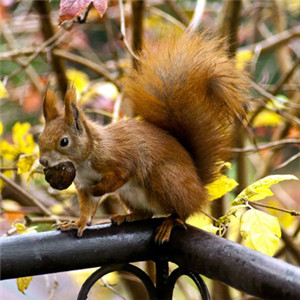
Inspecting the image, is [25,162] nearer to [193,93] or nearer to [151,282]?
[193,93]

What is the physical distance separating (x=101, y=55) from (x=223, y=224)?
194cm

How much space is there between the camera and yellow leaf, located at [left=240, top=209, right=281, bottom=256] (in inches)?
32.7

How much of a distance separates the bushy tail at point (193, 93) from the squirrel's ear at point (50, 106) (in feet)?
0.57

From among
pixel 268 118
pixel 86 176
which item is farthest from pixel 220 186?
pixel 268 118

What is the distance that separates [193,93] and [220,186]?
0.18 meters

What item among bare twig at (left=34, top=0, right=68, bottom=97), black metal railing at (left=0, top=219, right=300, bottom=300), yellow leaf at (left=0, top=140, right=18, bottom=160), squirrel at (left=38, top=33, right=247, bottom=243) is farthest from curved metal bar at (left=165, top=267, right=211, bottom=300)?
bare twig at (left=34, top=0, right=68, bottom=97)

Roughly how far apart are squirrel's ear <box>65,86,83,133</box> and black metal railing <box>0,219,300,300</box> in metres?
0.28

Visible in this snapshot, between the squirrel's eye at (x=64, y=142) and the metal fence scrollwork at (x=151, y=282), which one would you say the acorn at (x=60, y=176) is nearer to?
the squirrel's eye at (x=64, y=142)

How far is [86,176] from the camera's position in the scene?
1.06 m

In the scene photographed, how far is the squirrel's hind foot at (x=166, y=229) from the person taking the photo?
0.79 metres

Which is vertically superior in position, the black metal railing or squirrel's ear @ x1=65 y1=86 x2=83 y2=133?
squirrel's ear @ x1=65 y1=86 x2=83 y2=133

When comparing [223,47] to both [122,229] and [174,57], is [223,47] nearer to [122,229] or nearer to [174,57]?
[174,57]

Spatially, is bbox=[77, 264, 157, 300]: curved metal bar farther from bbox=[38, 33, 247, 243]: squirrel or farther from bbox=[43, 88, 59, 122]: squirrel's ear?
bbox=[43, 88, 59, 122]: squirrel's ear

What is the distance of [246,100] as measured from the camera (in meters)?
1.03
